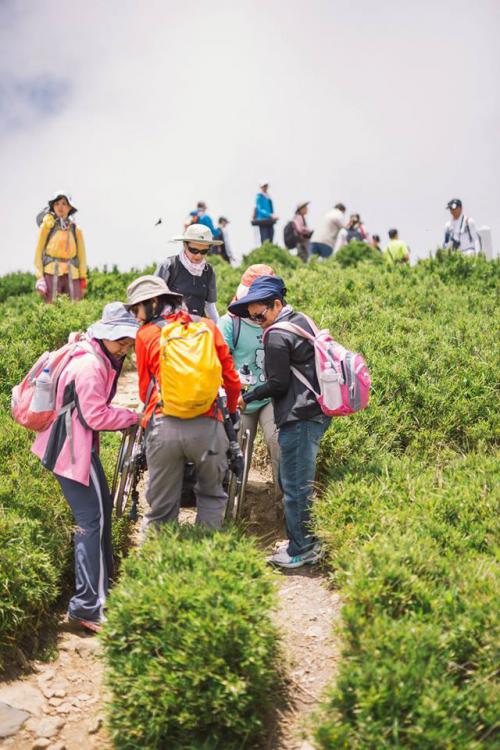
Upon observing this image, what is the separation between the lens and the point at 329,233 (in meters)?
19.3

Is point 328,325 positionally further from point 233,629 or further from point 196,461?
point 233,629

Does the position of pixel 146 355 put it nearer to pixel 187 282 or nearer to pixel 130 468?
pixel 130 468

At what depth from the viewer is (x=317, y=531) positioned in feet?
19.0

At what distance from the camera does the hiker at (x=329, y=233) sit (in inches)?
757

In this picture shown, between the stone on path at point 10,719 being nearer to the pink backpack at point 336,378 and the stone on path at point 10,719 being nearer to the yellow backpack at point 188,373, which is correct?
the yellow backpack at point 188,373

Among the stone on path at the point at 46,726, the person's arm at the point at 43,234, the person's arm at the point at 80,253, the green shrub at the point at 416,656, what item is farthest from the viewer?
the person's arm at the point at 80,253

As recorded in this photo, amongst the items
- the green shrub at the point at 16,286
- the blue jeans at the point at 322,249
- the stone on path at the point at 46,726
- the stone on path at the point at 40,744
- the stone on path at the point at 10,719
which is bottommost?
the stone on path at the point at 40,744

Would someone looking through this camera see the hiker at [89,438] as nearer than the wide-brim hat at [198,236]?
Yes

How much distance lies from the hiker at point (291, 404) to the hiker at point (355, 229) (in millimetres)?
14122

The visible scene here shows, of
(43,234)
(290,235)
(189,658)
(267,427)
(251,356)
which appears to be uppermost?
(290,235)

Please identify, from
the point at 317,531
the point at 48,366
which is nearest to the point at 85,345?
the point at 48,366

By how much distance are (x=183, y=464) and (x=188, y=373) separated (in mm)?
697

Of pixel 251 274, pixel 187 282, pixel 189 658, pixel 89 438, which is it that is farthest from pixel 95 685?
pixel 187 282

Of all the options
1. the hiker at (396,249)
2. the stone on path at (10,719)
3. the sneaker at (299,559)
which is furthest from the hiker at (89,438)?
the hiker at (396,249)
